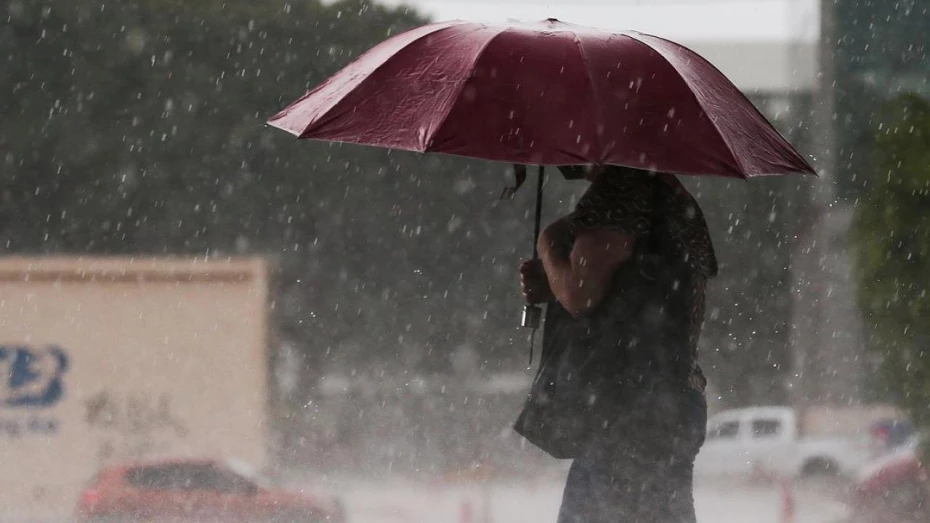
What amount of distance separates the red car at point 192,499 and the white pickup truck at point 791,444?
236 cm

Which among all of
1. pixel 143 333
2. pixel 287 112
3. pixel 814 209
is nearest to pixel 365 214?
pixel 143 333

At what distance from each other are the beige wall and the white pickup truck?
3098 millimetres

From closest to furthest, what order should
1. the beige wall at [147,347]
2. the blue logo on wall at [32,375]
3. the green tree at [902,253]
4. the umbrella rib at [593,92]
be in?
the umbrella rib at [593,92], the green tree at [902,253], the blue logo on wall at [32,375], the beige wall at [147,347]

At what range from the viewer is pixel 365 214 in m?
8.73

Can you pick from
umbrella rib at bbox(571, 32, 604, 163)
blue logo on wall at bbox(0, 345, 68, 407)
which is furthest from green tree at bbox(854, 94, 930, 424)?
blue logo on wall at bbox(0, 345, 68, 407)

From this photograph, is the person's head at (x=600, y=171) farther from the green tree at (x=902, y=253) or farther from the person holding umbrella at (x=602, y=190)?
the green tree at (x=902, y=253)

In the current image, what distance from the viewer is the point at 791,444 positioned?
7.29m

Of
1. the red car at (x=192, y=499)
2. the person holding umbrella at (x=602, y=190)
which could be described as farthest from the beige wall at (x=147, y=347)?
the person holding umbrella at (x=602, y=190)

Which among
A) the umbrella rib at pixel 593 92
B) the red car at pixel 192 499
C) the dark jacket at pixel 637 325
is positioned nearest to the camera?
the umbrella rib at pixel 593 92

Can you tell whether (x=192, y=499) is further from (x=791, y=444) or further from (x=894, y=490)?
(x=894, y=490)

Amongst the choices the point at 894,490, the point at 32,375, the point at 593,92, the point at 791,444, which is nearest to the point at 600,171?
the point at 593,92

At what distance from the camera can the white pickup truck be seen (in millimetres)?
7047

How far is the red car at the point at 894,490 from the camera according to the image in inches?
249

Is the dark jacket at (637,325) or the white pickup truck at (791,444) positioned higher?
the dark jacket at (637,325)
